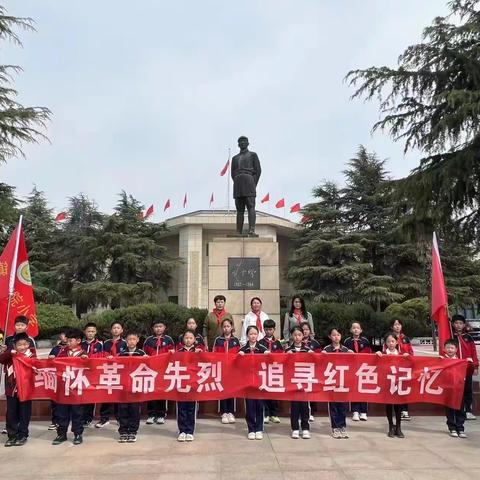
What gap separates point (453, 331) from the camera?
6.39 metres

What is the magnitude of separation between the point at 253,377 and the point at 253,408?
1.11 feet

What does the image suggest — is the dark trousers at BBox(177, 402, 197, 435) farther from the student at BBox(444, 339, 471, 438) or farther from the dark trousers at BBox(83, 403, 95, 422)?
the student at BBox(444, 339, 471, 438)

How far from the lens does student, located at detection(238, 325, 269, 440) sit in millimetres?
5293

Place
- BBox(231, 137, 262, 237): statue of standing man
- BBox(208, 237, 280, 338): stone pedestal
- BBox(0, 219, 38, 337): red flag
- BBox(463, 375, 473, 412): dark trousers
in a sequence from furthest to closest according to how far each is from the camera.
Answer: BBox(231, 137, 262, 237): statue of standing man, BBox(208, 237, 280, 338): stone pedestal, BBox(0, 219, 38, 337): red flag, BBox(463, 375, 473, 412): dark trousers

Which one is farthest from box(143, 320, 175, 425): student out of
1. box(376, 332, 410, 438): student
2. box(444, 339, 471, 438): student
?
box(444, 339, 471, 438): student

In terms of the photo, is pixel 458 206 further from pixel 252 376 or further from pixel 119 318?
pixel 119 318

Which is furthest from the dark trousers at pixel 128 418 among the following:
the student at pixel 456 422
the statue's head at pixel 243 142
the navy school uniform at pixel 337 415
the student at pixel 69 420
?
the statue's head at pixel 243 142

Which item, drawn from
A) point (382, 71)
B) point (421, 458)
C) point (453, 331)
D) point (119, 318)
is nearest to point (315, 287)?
point (119, 318)

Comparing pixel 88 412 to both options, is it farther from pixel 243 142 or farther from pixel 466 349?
pixel 243 142

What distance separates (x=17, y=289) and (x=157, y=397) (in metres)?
2.53

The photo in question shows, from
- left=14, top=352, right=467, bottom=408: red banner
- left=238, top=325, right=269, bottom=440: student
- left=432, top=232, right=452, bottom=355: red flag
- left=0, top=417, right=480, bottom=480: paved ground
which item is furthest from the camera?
left=432, top=232, right=452, bottom=355: red flag

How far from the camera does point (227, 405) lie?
243 inches

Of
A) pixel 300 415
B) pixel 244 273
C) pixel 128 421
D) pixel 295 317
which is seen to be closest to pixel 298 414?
pixel 300 415

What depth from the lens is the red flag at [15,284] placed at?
6.30 metres
